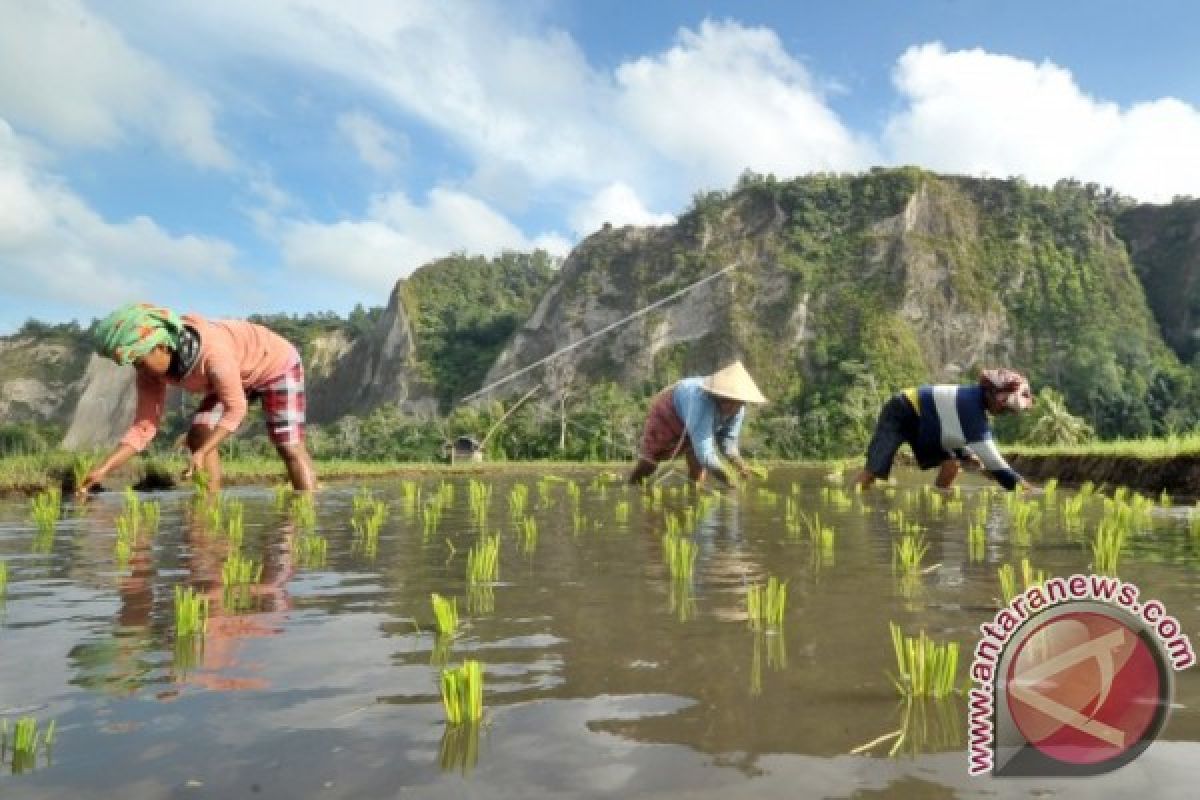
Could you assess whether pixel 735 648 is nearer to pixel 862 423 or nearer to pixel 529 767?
pixel 529 767

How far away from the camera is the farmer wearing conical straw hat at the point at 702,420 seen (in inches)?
336

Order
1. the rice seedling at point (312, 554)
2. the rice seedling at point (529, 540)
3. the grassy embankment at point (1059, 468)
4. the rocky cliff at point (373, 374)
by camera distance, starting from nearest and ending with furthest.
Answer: the rice seedling at point (312, 554) → the rice seedling at point (529, 540) → the grassy embankment at point (1059, 468) → the rocky cliff at point (373, 374)

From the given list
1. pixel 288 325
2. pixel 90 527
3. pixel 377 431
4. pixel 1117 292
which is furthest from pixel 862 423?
pixel 288 325

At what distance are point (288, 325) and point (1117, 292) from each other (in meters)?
73.6

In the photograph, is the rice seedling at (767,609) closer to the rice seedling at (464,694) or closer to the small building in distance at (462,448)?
the rice seedling at (464,694)

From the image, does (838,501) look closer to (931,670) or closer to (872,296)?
(931,670)

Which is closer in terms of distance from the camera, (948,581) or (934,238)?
(948,581)

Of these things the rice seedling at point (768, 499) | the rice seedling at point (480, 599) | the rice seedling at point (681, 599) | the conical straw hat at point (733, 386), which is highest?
the conical straw hat at point (733, 386)

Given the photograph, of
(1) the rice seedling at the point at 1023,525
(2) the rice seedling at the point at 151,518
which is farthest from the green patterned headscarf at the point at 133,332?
(1) the rice seedling at the point at 1023,525

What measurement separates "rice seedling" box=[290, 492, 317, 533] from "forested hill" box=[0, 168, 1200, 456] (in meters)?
41.1

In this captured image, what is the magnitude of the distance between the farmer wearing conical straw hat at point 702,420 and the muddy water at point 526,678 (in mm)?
4230

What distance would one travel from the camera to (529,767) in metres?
1.58

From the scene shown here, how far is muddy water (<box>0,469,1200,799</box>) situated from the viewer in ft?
5.03

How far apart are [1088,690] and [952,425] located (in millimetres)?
5967
